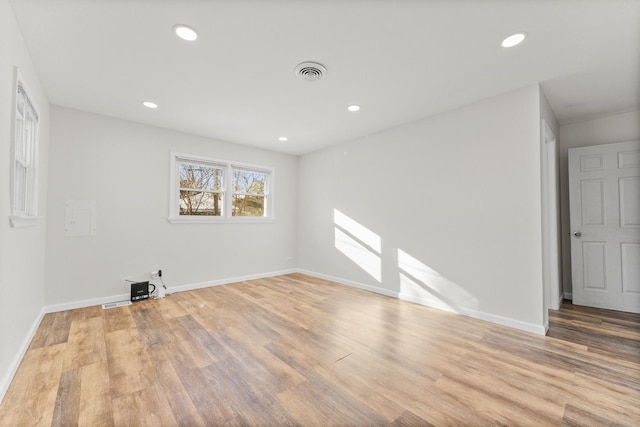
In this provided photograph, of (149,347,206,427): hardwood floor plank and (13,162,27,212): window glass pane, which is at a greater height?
(13,162,27,212): window glass pane

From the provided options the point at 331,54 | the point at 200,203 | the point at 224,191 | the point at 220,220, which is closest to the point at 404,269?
the point at 331,54

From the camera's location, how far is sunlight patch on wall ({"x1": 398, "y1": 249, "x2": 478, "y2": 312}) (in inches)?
126

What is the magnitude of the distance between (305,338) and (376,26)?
8.84ft

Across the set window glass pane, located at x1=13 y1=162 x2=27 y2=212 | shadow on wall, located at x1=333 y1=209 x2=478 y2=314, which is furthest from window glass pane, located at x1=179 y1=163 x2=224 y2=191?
shadow on wall, located at x1=333 y1=209 x2=478 y2=314

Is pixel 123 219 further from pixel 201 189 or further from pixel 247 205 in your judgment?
pixel 247 205

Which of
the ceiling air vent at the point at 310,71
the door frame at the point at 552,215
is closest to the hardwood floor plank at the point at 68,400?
the ceiling air vent at the point at 310,71

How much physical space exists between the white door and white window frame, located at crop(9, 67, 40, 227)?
235 inches

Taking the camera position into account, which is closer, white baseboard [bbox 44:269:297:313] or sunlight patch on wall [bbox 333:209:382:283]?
white baseboard [bbox 44:269:297:313]

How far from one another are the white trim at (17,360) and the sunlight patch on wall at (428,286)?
153 inches

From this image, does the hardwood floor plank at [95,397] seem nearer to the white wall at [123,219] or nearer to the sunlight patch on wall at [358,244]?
the white wall at [123,219]

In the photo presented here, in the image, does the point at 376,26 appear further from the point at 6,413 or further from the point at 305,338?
the point at 6,413

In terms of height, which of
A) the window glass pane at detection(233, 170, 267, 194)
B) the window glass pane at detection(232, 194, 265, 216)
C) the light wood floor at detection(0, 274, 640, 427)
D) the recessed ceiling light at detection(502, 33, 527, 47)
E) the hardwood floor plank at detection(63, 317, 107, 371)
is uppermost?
the recessed ceiling light at detection(502, 33, 527, 47)

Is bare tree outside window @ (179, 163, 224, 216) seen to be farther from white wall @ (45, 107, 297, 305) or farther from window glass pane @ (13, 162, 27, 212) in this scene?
window glass pane @ (13, 162, 27, 212)

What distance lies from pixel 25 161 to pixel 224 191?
99.6 inches
